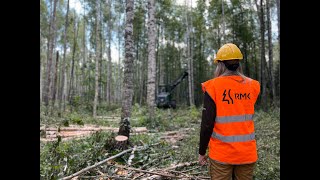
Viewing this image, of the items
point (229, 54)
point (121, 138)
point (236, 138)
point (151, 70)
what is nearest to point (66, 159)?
point (121, 138)

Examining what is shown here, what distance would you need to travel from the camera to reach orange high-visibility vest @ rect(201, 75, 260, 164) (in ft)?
10.4

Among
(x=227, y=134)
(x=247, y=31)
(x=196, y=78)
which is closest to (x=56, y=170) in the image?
(x=227, y=134)

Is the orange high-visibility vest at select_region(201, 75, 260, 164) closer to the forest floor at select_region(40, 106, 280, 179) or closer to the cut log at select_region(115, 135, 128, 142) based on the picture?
the forest floor at select_region(40, 106, 280, 179)

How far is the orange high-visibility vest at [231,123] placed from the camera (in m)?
3.18

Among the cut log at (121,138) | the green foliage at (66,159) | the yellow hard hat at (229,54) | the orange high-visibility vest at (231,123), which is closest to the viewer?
the orange high-visibility vest at (231,123)

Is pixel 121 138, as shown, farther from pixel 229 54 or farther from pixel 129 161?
pixel 229 54

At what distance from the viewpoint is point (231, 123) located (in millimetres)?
3191

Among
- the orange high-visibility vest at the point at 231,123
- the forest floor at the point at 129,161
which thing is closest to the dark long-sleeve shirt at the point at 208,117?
the orange high-visibility vest at the point at 231,123

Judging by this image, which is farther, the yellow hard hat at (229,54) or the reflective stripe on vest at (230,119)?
the yellow hard hat at (229,54)

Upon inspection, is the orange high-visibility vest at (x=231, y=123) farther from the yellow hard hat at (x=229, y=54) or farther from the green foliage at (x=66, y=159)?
the green foliage at (x=66, y=159)

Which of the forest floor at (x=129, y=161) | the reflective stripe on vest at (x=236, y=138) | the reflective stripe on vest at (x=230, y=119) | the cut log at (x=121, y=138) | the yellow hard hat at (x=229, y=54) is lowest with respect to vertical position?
the forest floor at (x=129, y=161)

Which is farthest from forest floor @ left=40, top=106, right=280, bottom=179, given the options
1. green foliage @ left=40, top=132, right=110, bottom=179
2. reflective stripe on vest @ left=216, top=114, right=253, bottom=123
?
reflective stripe on vest @ left=216, top=114, right=253, bottom=123
